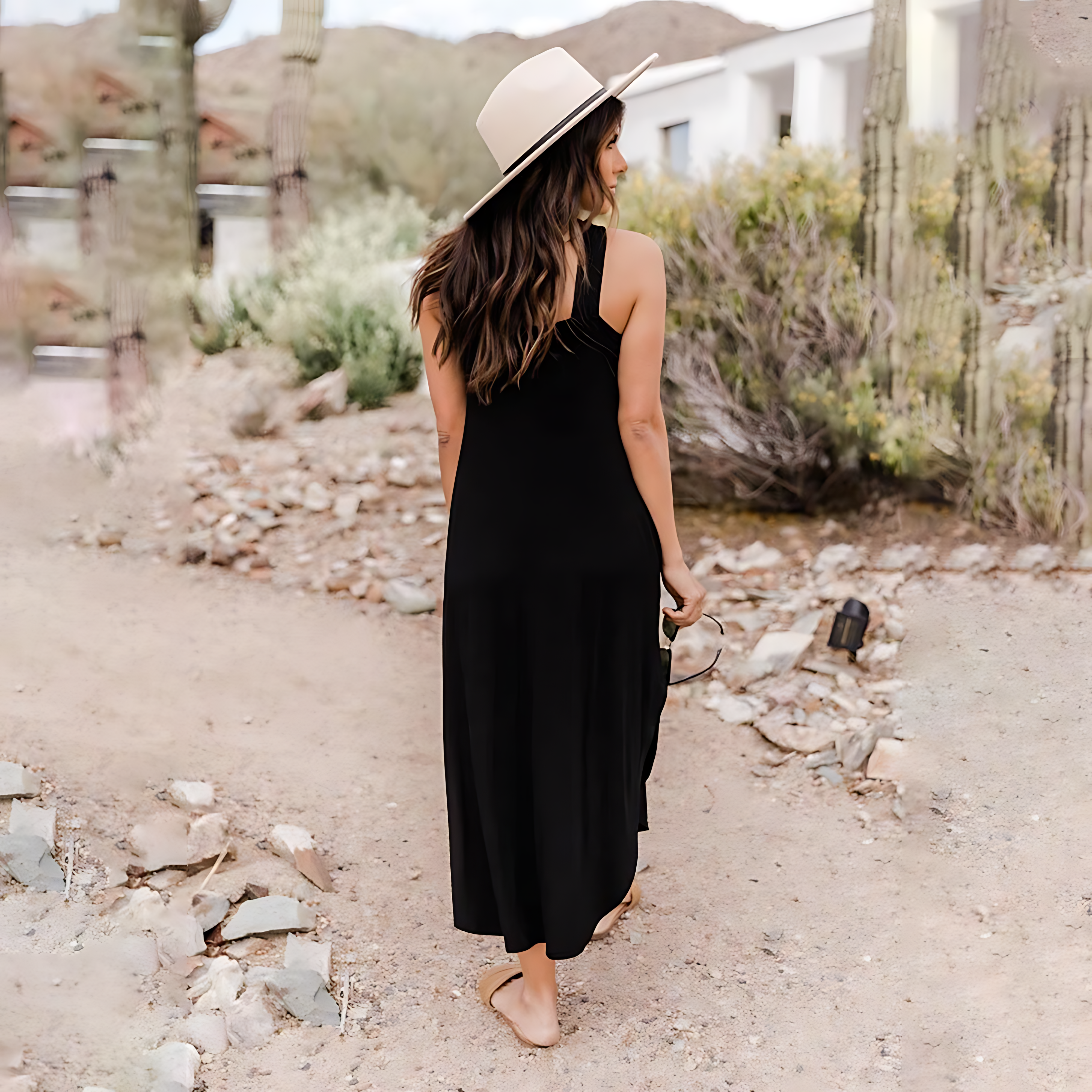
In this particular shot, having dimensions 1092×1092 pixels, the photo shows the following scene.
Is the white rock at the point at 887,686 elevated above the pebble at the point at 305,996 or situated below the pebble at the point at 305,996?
above

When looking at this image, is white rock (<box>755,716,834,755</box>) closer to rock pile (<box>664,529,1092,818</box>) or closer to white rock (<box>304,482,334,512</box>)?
rock pile (<box>664,529,1092,818</box>)

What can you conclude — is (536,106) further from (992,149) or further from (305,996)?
(992,149)

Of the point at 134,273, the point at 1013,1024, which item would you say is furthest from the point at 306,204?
the point at 1013,1024

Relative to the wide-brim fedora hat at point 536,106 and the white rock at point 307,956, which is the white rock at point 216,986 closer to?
the white rock at point 307,956

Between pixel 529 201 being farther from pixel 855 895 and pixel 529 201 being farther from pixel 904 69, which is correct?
pixel 904 69

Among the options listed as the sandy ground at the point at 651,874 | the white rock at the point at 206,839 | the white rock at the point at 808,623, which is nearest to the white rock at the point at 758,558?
the white rock at the point at 808,623

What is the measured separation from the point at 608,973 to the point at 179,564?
3.52 metres

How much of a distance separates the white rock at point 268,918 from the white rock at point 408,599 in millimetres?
2172

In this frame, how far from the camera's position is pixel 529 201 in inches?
75.8

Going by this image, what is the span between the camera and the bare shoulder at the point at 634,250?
1938mm

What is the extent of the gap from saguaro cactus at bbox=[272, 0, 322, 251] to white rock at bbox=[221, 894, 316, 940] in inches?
287

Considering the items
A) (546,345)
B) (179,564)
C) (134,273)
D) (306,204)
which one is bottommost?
(179,564)

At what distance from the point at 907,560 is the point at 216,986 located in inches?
134

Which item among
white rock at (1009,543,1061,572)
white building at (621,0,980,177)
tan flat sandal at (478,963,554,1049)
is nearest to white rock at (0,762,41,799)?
tan flat sandal at (478,963,554,1049)
